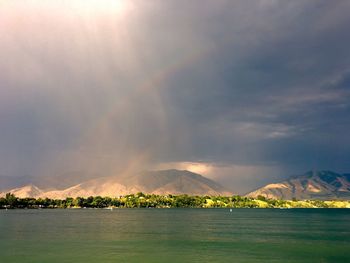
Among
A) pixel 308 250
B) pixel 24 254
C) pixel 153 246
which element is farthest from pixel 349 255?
pixel 24 254

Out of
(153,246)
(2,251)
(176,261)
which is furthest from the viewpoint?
(153,246)

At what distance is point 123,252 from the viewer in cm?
9169

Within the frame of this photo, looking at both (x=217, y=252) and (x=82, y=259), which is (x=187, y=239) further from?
(x=82, y=259)

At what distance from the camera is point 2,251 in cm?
9425

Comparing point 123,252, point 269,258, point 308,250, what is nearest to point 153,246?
point 123,252

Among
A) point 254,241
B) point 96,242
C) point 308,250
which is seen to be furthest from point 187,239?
point 308,250

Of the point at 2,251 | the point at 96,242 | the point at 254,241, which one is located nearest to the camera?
the point at 2,251

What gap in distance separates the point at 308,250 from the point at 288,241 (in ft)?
Result: 69.1

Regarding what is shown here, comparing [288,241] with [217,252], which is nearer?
[217,252]

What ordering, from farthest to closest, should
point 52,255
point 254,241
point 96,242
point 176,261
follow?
point 254,241 < point 96,242 < point 52,255 < point 176,261

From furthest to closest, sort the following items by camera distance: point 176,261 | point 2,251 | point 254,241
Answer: point 254,241, point 2,251, point 176,261

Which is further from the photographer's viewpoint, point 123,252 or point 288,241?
point 288,241

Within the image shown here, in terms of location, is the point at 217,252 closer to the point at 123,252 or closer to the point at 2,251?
the point at 123,252

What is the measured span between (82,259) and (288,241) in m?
67.1
